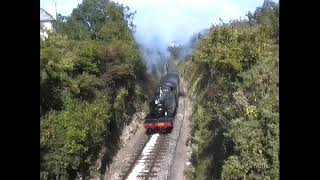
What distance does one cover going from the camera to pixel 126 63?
2614 centimetres

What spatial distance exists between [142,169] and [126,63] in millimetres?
9691

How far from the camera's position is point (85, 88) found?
19.9 meters

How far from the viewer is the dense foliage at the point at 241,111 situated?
32.7 ft

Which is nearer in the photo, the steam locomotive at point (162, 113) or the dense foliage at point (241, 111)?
the dense foliage at point (241, 111)

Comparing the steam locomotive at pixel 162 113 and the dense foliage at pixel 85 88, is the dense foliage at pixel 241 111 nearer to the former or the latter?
the steam locomotive at pixel 162 113

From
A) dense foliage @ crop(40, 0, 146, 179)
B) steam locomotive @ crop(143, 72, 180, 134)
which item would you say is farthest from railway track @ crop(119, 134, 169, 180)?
dense foliage @ crop(40, 0, 146, 179)

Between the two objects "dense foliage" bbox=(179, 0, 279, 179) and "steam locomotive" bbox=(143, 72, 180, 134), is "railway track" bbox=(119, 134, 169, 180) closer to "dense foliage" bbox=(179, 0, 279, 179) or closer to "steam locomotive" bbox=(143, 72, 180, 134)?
"steam locomotive" bbox=(143, 72, 180, 134)

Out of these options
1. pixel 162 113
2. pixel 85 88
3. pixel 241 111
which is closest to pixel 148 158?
pixel 85 88

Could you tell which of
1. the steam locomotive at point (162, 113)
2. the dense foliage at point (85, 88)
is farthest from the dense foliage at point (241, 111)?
the dense foliage at point (85, 88)

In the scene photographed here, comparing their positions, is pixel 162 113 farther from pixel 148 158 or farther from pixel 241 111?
pixel 241 111

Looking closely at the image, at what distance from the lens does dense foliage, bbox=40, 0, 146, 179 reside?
14.1m

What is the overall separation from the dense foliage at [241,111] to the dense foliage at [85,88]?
383 centimetres

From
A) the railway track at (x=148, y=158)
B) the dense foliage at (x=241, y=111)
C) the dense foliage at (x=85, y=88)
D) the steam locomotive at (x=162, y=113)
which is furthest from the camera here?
the steam locomotive at (x=162, y=113)
